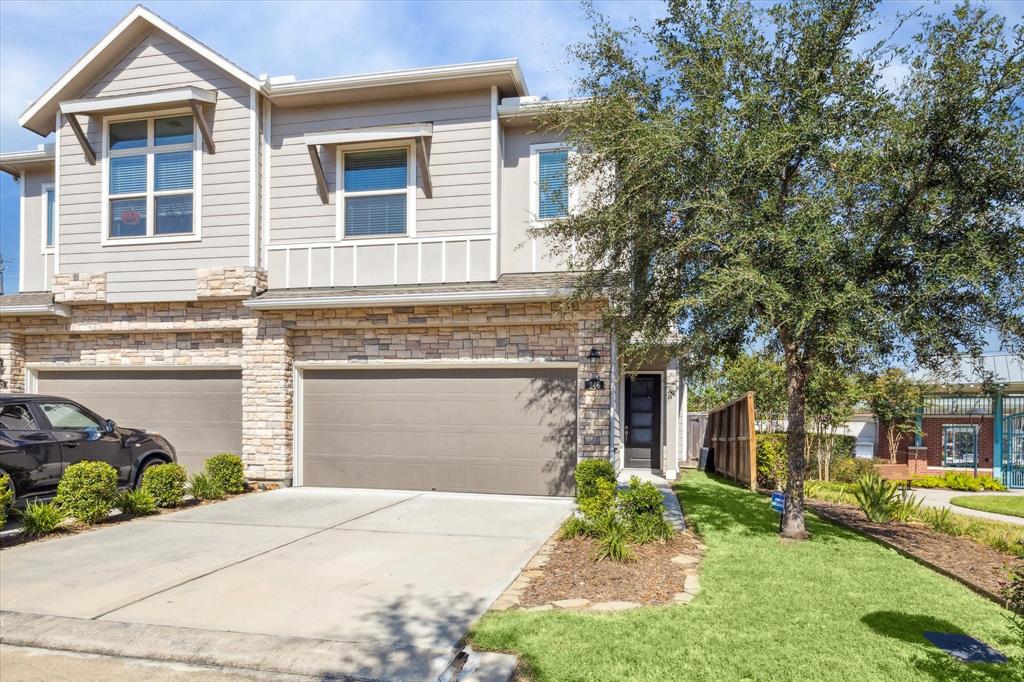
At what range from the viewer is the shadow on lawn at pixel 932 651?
4152 millimetres

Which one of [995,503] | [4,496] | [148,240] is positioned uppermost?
[148,240]

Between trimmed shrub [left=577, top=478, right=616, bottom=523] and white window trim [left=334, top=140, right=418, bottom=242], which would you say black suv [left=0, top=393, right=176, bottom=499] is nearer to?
white window trim [left=334, top=140, right=418, bottom=242]

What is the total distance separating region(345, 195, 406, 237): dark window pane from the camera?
1183 cm

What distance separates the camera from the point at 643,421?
52.3 ft

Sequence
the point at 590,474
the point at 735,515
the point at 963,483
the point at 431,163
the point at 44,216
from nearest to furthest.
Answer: the point at 735,515 < the point at 590,474 < the point at 431,163 < the point at 44,216 < the point at 963,483

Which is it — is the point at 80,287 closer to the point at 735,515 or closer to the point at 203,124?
the point at 203,124

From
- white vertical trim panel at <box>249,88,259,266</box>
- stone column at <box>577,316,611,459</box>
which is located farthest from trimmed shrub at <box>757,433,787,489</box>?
white vertical trim panel at <box>249,88,259,266</box>

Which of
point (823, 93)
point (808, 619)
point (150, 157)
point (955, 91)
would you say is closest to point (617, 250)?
point (823, 93)

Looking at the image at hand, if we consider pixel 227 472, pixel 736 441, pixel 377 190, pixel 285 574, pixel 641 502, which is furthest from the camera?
pixel 736 441

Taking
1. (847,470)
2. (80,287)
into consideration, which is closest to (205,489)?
(80,287)

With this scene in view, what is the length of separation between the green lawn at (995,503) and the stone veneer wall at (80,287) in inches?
650

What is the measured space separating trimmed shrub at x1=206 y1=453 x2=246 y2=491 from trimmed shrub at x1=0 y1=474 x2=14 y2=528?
3.27 metres

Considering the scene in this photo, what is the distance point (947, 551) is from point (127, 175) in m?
13.9

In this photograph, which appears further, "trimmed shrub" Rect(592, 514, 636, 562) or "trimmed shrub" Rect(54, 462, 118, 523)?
"trimmed shrub" Rect(54, 462, 118, 523)
